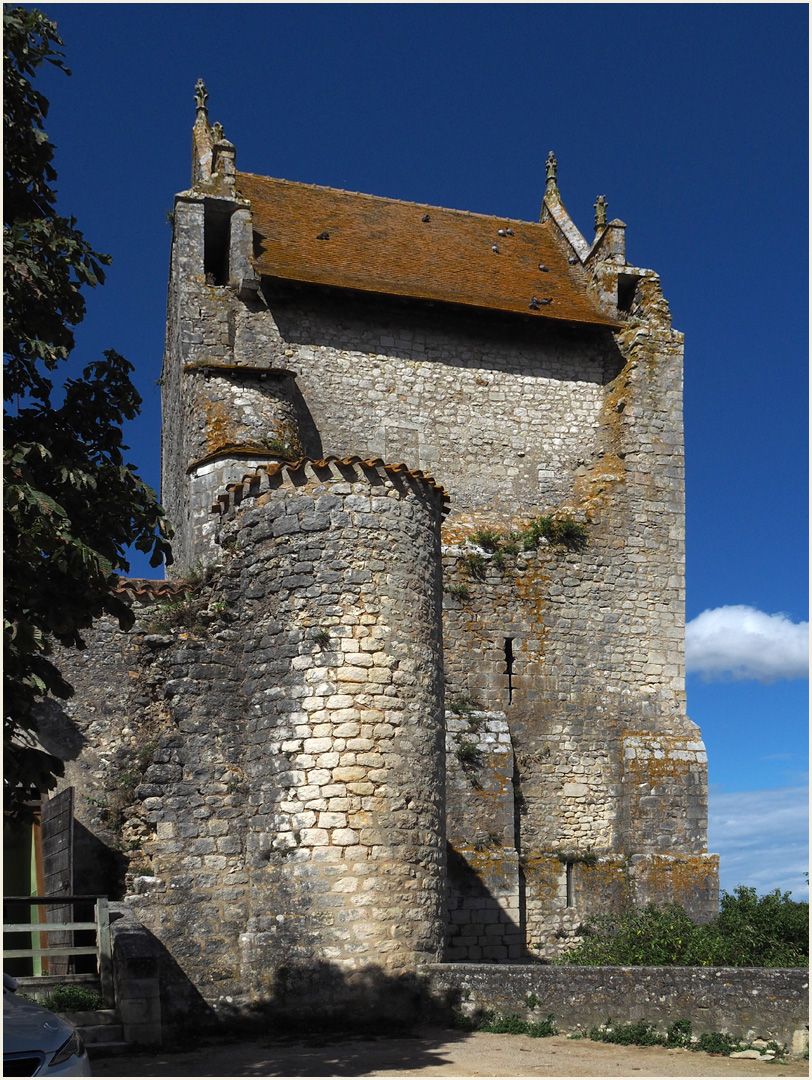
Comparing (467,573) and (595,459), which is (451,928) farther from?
(595,459)

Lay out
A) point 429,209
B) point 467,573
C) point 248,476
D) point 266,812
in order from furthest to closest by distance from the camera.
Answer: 1. point 429,209
2. point 467,573
3. point 248,476
4. point 266,812

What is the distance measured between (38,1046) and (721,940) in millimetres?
7452

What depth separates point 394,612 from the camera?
34.4 ft

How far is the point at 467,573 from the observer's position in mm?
15492

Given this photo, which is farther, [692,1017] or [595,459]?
[595,459]

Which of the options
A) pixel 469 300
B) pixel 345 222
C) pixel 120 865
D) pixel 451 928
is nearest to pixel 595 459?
pixel 469 300

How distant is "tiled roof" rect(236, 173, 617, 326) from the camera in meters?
17.2

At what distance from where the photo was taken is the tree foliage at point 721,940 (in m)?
11.1

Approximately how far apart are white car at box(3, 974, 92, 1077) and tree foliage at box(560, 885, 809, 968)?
6118mm

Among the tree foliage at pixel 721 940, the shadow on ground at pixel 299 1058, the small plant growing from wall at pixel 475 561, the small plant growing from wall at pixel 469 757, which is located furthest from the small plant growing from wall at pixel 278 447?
the shadow on ground at pixel 299 1058

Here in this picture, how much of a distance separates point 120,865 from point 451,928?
4.57 metres

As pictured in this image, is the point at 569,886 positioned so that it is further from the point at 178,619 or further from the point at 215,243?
the point at 215,243

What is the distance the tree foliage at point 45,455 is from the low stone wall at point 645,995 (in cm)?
441

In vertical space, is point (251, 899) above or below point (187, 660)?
below
